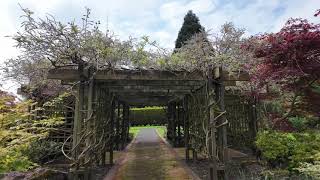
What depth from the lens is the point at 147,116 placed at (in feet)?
113

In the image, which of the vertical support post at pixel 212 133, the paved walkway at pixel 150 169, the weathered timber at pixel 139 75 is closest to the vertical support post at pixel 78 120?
the weathered timber at pixel 139 75

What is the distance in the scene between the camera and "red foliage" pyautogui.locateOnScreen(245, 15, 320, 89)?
24.7 feet

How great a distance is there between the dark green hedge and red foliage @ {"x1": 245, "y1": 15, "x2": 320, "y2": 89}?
24.9 metres

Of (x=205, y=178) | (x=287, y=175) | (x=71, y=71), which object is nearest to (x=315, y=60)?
(x=287, y=175)

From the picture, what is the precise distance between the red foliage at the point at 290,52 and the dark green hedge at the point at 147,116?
2489 cm

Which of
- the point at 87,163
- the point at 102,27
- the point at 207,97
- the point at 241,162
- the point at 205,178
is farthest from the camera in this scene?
the point at 241,162

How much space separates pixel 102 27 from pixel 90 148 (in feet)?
7.58

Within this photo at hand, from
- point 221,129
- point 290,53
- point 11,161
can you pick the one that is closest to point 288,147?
point 221,129

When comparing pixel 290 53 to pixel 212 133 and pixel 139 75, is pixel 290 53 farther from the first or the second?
pixel 139 75

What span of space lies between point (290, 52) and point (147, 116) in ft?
89.2

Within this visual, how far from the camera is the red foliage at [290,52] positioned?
7.53 metres

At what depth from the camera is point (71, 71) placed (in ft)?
21.3

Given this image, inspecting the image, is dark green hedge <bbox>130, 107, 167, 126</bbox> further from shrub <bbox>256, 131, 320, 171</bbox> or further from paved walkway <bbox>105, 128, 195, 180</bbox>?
shrub <bbox>256, 131, 320, 171</bbox>

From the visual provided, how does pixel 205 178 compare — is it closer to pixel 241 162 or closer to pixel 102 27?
pixel 241 162
